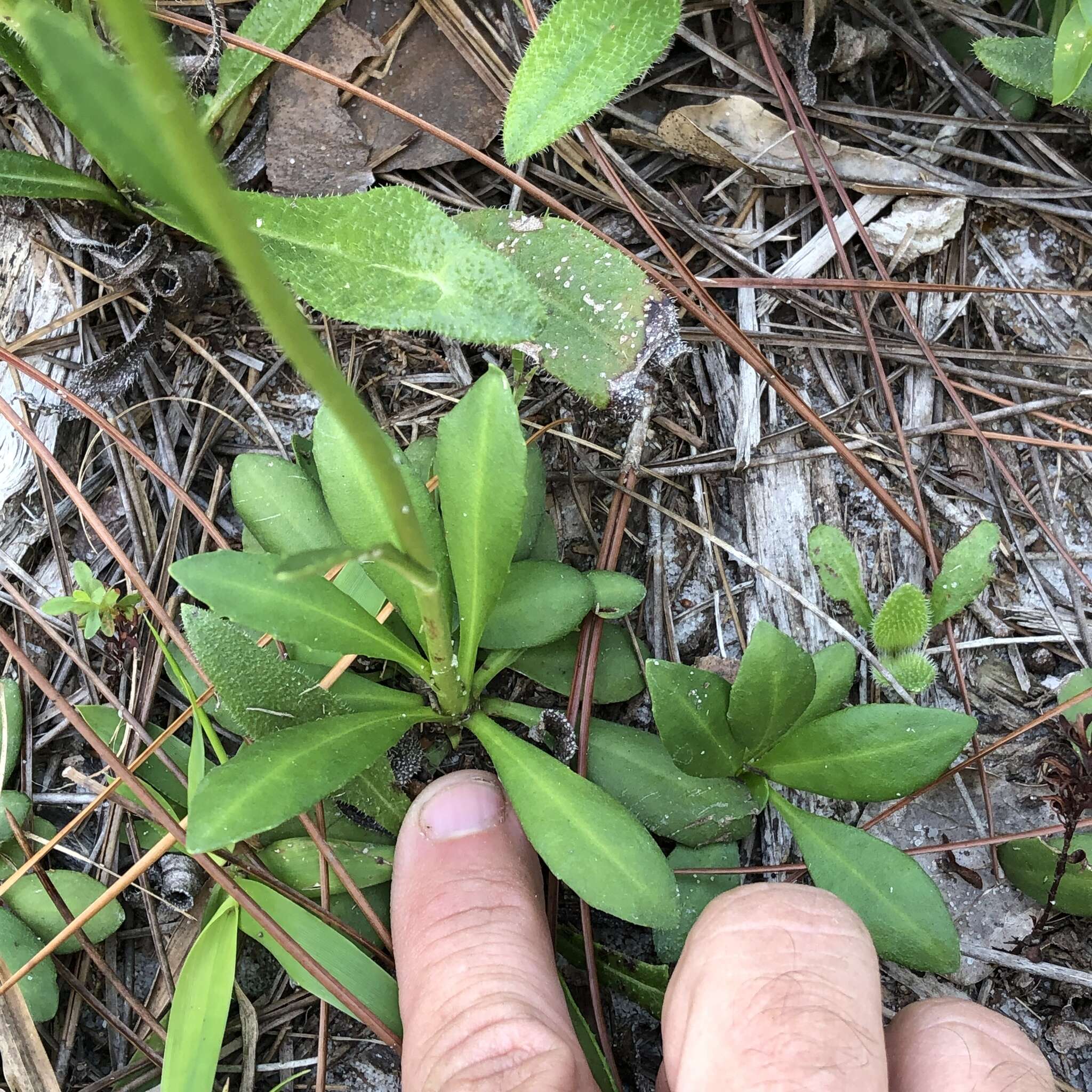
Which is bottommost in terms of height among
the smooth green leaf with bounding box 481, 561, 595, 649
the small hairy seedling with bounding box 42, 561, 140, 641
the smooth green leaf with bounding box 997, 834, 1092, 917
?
the smooth green leaf with bounding box 997, 834, 1092, 917

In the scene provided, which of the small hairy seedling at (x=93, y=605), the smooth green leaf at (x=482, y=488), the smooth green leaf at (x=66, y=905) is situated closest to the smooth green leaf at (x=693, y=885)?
the smooth green leaf at (x=482, y=488)

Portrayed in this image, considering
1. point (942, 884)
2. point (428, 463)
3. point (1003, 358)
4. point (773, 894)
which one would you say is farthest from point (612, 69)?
point (942, 884)

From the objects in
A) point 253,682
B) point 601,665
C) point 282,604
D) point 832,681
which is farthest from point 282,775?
point 832,681

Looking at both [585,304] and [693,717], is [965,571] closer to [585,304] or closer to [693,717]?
[693,717]

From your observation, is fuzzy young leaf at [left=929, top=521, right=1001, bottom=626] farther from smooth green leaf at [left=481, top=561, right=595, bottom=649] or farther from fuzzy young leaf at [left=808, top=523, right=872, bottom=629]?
smooth green leaf at [left=481, top=561, right=595, bottom=649]

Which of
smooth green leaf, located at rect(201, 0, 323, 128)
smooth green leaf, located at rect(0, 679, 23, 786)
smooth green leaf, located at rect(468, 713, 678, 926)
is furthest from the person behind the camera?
smooth green leaf, located at rect(201, 0, 323, 128)

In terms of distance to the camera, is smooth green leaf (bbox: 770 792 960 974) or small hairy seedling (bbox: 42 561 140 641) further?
small hairy seedling (bbox: 42 561 140 641)

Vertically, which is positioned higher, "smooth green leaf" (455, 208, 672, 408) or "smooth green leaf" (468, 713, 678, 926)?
"smooth green leaf" (455, 208, 672, 408)

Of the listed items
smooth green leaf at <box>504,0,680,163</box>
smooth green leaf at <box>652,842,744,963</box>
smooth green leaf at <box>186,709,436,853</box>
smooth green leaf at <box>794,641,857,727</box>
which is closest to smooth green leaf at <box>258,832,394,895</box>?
smooth green leaf at <box>186,709,436,853</box>
